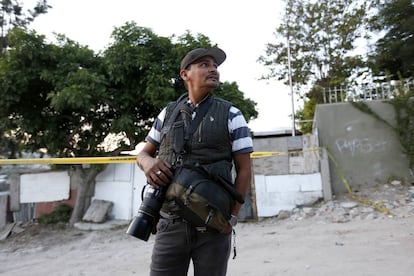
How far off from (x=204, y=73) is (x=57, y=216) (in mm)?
6768

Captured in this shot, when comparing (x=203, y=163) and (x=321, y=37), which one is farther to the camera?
(x=321, y=37)

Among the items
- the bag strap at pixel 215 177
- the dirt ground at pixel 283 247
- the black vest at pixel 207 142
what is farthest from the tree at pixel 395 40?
the bag strap at pixel 215 177

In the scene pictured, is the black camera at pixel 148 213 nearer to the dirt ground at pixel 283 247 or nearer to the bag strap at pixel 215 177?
the bag strap at pixel 215 177

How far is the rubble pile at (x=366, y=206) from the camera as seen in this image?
6.02 meters

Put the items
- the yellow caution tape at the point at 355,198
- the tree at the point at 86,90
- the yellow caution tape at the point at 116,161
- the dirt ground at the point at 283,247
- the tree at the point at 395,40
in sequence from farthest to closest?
the tree at the point at 395,40, the tree at the point at 86,90, the yellow caution tape at the point at 355,198, the yellow caution tape at the point at 116,161, the dirt ground at the point at 283,247

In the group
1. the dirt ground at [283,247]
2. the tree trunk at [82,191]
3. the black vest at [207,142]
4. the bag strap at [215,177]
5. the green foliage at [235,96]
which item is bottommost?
the dirt ground at [283,247]

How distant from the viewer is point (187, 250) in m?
1.54

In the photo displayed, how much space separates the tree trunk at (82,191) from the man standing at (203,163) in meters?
6.04

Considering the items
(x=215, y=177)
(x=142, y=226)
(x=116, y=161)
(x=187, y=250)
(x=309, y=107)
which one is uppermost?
(x=309, y=107)

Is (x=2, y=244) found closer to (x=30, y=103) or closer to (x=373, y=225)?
(x=30, y=103)

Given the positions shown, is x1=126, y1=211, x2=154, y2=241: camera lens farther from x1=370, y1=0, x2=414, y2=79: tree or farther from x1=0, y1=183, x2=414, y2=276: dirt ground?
x1=370, y1=0, x2=414, y2=79: tree

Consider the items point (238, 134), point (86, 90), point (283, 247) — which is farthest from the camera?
point (86, 90)

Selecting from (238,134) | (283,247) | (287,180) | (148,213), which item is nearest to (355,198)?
(287,180)

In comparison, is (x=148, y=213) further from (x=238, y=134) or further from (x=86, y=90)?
(x=86, y=90)
